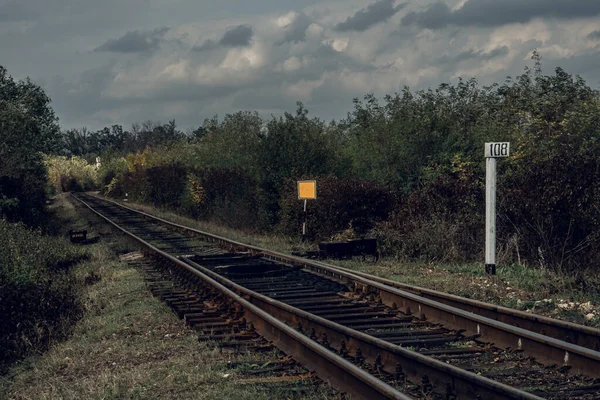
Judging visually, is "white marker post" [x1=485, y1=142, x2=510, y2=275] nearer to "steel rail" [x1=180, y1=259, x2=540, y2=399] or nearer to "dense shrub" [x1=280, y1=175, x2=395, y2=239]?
"steel rail" [x1=180, y1=259, x2=540, y2=399]

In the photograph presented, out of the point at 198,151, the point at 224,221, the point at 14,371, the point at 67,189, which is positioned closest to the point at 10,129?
the point at 224,221

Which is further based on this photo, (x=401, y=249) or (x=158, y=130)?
(x=158, y=130)

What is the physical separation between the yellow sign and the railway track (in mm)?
7005

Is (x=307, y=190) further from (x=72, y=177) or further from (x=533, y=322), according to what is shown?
(x=72, y=177)

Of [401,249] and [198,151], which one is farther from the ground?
[198,151]

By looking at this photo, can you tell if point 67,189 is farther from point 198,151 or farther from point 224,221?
point 224,221

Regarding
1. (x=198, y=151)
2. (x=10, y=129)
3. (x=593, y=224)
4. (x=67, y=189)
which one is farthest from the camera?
(x=67, y=189)

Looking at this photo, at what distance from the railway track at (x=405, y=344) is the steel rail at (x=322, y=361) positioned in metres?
0.01

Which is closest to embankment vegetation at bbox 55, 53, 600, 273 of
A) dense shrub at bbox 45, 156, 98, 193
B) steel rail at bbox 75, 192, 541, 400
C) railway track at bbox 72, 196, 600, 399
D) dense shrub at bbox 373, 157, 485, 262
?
dense shrub at bbox 373, 157, 485, 262

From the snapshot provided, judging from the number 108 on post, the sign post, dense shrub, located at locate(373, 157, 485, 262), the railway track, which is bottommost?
the railway track

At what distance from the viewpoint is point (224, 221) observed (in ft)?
109

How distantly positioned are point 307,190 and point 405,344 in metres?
13.2

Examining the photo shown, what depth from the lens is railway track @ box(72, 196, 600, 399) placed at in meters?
6.48

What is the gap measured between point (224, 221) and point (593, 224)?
21008 mm
